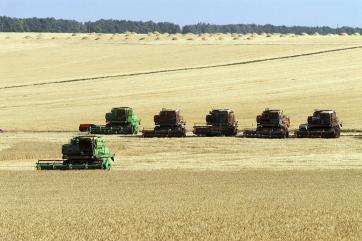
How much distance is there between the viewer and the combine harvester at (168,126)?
60.6 m

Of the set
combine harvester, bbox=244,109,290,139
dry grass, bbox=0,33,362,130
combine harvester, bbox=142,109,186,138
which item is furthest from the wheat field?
combine harvester, bbox=142,109,186,138

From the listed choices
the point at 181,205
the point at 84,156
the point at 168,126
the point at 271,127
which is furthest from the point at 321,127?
the point at 181,205

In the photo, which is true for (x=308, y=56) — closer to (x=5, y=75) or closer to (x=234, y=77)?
(x=234, y=77)

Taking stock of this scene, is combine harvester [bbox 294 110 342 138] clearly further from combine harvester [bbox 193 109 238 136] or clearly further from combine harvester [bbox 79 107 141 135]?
combine harvester [bbox 79 107 141 135]

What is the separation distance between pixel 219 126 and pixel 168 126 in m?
3.43

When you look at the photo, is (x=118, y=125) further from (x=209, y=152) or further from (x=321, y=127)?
(x=321, y=127)

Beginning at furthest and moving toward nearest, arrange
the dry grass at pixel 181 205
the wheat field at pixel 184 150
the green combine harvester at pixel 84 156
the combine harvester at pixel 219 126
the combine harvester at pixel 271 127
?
the combine harvester at pixel 219 126 → the combine harvester at pixel 271 127 → the green combine harvester at pixel 84 156 → the wheat field at pixel 184 150 → the dry grass at pixel 181 205

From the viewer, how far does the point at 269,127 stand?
5959 centimetres

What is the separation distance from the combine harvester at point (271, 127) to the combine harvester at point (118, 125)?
895 cm

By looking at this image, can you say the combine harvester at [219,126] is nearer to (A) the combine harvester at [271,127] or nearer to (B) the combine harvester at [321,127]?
(A) the combine harvester at [271,127]

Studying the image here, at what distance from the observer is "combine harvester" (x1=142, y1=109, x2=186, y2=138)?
60594 millimetres

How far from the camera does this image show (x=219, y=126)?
61.2m

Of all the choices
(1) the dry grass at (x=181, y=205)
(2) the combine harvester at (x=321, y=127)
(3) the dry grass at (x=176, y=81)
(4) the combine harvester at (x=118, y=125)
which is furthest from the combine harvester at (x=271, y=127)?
(1) the dry grass at (x=181, y=205)

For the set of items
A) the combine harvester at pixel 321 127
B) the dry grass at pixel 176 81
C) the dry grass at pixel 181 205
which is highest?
the dry grass at pixel 176 81
